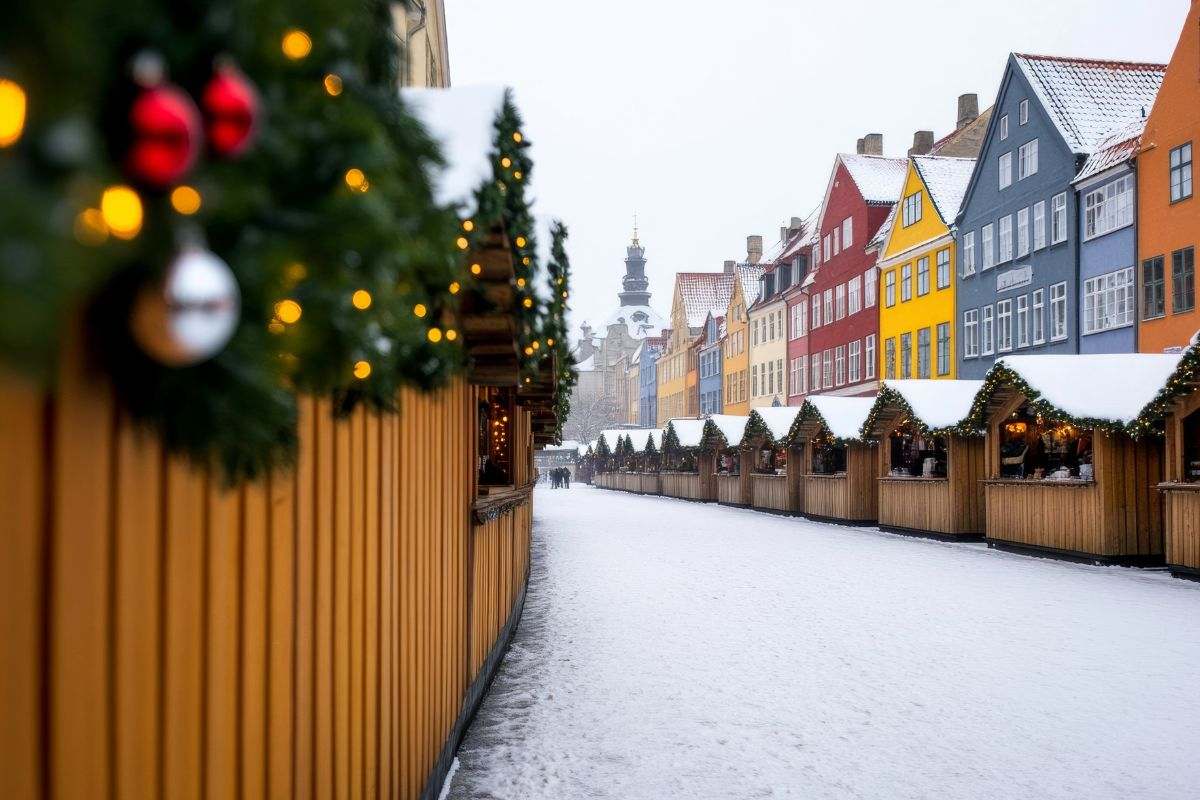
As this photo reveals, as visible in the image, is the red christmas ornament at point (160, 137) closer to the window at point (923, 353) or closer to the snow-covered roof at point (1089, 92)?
the snow-covered roof at point (1089, 92)

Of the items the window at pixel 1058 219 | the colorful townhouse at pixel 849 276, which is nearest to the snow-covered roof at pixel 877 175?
the colorful townhouse at pixel 849 276

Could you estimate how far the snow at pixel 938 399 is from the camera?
2094 cm

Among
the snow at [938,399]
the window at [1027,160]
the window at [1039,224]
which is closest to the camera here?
the snow at [938,399]

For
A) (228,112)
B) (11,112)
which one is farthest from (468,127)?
(11,112)

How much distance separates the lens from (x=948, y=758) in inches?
220

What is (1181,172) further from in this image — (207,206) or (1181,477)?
(207,206)

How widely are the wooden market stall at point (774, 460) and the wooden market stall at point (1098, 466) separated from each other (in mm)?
11201

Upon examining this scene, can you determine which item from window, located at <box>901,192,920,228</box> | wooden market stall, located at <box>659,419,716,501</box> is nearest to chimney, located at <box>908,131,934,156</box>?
window, located at <box>901,192,920,228</box>

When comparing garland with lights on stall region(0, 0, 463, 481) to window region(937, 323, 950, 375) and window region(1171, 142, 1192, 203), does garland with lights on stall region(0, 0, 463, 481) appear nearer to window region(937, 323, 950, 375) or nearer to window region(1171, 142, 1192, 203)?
window region(1171, 142, 1192, 203)

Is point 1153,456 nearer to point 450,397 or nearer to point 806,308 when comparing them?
point 450,397

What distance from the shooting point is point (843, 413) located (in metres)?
27.0

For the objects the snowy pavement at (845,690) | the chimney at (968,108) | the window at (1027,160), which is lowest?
the snowy pavement at (845,690)

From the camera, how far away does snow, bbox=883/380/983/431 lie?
20938 millimetres

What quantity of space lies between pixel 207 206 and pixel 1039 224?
32.5 m
